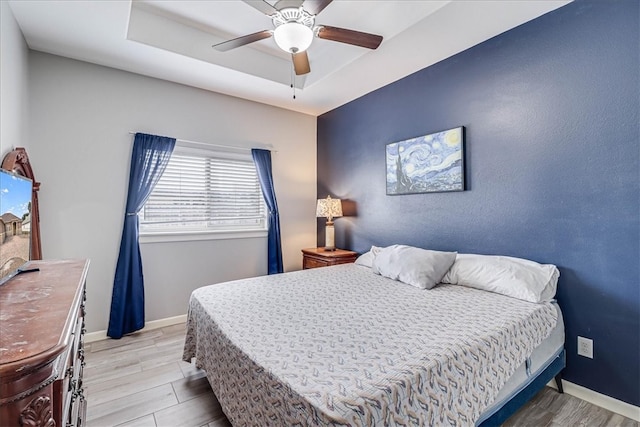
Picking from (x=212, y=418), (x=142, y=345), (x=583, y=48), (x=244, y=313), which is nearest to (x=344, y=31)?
(x=583, y=48)

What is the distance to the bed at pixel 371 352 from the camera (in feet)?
3.45

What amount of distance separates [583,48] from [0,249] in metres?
3.40

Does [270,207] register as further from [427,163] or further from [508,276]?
[508,276]

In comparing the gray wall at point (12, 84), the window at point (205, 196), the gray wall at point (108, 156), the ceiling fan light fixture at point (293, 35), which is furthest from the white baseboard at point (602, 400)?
the gray wall at point (12, 84)

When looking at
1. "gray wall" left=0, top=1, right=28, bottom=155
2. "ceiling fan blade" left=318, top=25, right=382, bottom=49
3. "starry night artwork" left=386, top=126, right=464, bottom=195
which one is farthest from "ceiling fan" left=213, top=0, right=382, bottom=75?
"gray wall" left=0, top=1, right=28, bottom=155

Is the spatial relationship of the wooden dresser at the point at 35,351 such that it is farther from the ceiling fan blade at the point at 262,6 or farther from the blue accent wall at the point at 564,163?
the blue accent wall at the point at 564,163

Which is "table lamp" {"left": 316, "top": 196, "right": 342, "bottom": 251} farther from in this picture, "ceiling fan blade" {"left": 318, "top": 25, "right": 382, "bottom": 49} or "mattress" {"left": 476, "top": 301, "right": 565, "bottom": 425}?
"mattress" {"left": 476, "top": 301, "right": 565, "bottom": 425}

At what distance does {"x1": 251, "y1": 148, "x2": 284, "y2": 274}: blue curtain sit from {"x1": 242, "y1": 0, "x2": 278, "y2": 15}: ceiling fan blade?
205 cm

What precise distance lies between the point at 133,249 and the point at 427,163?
3061 mm

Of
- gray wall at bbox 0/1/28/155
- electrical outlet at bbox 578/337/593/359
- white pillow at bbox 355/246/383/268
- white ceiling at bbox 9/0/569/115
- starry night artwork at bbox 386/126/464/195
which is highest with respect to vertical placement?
white ceiling at bbox 9/0/569/115

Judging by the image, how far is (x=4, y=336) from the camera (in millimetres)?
685

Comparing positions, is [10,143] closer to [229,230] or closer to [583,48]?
[229,230]

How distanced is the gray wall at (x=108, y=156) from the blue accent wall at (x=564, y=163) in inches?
91.0

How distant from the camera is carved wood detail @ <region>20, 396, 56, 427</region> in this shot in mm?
588
